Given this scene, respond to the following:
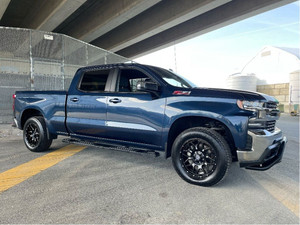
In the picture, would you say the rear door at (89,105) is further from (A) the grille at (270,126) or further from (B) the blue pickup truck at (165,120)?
(A) the grille at (270,126)

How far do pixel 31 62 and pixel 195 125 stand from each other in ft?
22.3

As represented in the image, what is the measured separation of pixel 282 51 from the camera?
4028cm

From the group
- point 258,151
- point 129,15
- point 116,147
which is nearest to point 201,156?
point 258,151

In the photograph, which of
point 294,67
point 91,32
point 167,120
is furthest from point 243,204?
point 294,67

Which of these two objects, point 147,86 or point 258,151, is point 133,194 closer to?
point 147,86

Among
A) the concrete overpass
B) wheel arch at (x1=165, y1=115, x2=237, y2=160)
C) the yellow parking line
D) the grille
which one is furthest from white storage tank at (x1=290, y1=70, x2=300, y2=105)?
the yellow parking line

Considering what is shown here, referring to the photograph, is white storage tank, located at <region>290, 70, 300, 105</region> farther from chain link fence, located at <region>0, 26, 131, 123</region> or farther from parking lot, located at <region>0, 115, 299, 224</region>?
chain link fence, located at <region>0, 26, 131, 123</region>

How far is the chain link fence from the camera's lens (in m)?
7.43

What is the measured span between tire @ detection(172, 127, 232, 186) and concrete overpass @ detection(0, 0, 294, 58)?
10.3 meters

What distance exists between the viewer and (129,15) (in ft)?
42.6

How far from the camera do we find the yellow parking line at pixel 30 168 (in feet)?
10.3

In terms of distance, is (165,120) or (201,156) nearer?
(201,156)

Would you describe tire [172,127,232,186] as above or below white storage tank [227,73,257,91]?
below

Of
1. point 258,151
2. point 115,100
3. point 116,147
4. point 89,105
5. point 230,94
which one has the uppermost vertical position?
point 230,94
